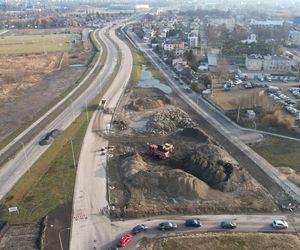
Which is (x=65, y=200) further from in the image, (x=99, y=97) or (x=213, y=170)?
(x=99, y=97)

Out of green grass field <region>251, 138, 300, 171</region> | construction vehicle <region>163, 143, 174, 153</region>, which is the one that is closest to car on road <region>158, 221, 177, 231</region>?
construction vehicle <region>163, 143, 174, 153</region>

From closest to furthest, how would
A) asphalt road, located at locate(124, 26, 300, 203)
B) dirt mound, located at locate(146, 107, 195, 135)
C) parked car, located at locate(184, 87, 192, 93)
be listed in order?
asphalt road, located at locate(124, 26, 300, 203) < dirt mound, located at locate(146, 107, 195, 135) < parked car, located at locate(184, 87, 192, 93)

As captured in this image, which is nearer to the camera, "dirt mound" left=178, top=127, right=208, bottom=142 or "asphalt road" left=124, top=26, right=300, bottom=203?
"asphalt road" left=124, top=26, right=300, bottom=203

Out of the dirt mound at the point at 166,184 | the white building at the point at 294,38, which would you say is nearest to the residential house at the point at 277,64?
the white building at the point at 294,38

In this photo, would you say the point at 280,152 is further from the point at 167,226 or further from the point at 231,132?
the point at 167,226

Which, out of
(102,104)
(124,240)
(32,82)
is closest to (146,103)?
(102,104)

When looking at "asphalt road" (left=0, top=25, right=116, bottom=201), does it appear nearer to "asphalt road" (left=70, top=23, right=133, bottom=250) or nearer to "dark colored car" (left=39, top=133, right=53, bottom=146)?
"dark colored car" (left=39, top=133, right=53, bottom=146)

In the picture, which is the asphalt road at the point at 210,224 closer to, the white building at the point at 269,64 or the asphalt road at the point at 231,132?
the asphalt road at the point at 231,132
